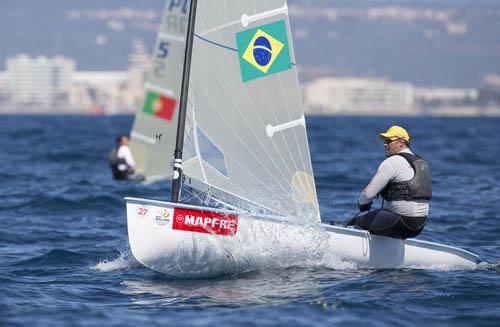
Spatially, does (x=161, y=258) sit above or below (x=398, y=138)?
below

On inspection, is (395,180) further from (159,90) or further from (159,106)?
(159,90)

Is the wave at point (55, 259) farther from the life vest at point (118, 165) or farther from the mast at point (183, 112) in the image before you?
the life vest at point (118, 165)

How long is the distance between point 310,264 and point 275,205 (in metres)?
0.64

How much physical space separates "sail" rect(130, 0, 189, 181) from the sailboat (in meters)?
7.73

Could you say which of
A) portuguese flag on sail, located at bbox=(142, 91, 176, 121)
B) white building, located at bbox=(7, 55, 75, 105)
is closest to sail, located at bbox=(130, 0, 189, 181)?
portuguese flag on sail, located at bbox=(142, 91, 176, 121)

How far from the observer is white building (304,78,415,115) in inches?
6796

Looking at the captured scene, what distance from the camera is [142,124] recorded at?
59.0 feet

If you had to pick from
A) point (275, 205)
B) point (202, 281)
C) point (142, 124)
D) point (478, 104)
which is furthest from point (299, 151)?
point (478, 104)

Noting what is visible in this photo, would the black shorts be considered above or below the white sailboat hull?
above

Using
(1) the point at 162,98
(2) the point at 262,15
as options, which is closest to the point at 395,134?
(2) the point at 262,15

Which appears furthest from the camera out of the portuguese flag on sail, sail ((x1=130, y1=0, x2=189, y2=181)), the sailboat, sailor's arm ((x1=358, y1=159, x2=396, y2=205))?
the portuguese flag on sail

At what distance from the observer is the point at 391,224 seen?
8.67 m

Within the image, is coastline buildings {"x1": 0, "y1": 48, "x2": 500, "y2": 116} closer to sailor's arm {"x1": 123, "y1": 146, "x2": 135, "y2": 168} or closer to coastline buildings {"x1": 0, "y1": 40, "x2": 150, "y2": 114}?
coastline buildings {"x1": 0, "y1": 40, "x2": 150, "y2": 114}

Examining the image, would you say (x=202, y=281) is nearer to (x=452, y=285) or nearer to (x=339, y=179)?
(x=452, y=285)
